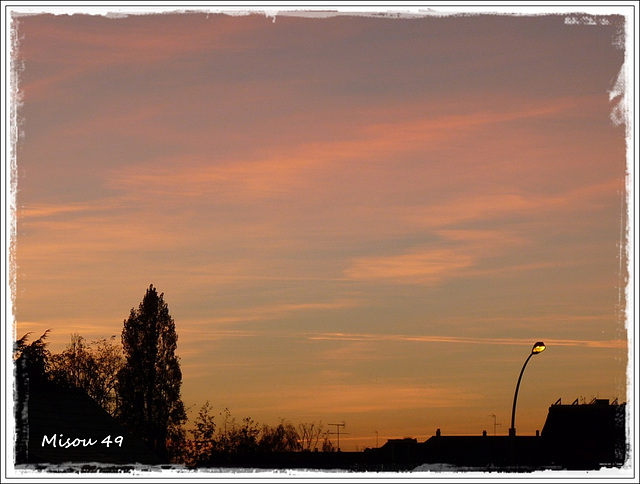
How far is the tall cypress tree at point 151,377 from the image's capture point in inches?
2206

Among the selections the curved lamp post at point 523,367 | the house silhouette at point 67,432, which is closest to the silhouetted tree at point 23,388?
the house silhouette at point 67,432

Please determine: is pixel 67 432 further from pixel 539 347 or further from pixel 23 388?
pixel 539 347

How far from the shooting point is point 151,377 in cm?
5734

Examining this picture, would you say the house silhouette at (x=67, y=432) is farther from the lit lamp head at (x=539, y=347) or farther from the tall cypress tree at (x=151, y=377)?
the tall cypress tree at (x=151, y=377)

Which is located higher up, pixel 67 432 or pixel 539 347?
pixel 539 347

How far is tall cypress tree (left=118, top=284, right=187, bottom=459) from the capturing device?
184ft

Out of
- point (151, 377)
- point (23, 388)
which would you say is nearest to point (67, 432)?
point (23, 388)

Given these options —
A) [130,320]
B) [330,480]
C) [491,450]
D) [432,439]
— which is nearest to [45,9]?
[330,480]

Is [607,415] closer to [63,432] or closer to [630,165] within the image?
[63,432]

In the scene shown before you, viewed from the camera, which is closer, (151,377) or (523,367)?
(523,367)

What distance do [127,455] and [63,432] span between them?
2685 millimetres

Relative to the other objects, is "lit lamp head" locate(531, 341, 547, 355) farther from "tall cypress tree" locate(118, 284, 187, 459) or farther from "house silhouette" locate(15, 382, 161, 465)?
"tall cypress tree" locate(118, 284, 187, 459)

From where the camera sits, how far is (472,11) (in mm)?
16531

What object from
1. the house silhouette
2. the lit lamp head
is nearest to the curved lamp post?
the lit lamp head
